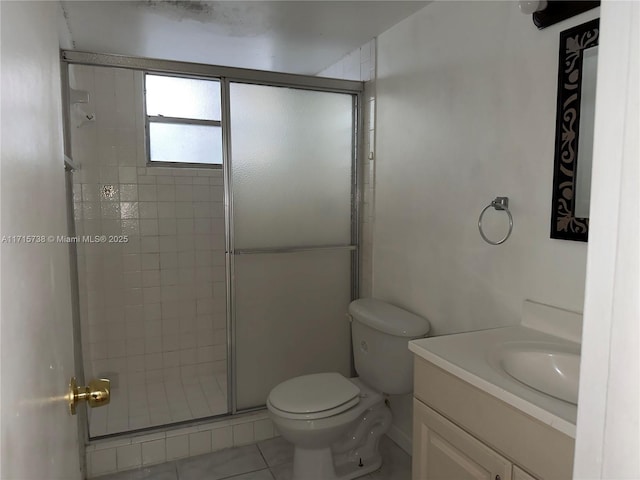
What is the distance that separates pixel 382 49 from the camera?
2.56 m

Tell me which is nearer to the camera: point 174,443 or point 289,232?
point 174,443

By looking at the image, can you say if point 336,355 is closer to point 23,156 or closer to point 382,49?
point 382,49

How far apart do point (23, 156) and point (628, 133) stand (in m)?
0.66

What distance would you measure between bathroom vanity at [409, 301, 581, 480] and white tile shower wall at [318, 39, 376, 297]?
3.84 ft

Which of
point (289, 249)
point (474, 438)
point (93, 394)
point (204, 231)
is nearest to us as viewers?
point (93, 394)

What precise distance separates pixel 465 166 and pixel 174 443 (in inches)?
78.8

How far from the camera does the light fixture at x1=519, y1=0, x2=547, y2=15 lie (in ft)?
4.87

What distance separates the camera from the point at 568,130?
1509 millimetres

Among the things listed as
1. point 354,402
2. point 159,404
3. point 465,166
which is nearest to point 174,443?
point 159,404

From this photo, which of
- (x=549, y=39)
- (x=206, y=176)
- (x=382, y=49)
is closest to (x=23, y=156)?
(x=549, y=39)

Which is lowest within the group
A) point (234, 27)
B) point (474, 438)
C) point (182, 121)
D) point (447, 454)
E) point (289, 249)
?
point (447, 454)

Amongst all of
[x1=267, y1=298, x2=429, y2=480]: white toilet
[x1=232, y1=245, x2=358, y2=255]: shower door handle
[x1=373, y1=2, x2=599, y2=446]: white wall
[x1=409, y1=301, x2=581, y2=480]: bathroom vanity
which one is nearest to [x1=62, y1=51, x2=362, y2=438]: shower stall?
[x1=232, y1=245, x2=358, y2=255]: shower door handle

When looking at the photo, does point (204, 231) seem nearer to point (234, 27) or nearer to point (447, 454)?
point (234, 27)

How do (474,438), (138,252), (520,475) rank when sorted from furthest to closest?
(138,252), (474,438), (520,475)
